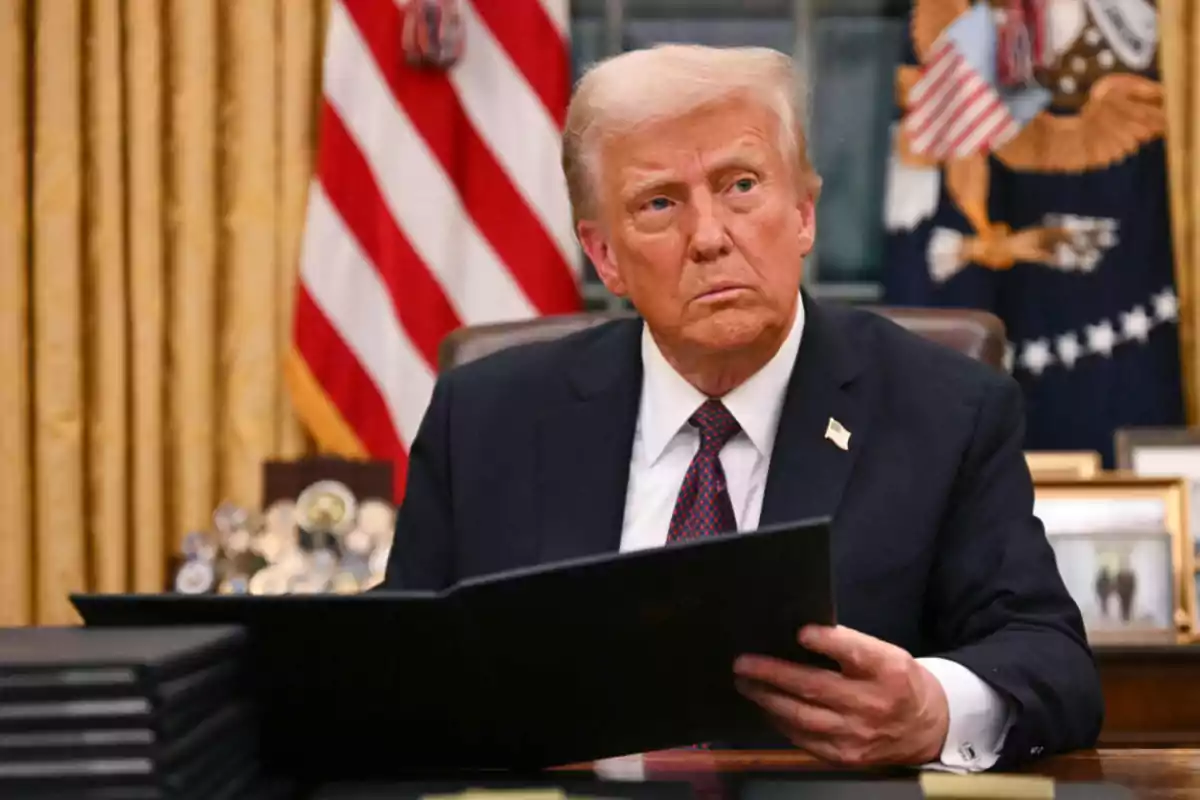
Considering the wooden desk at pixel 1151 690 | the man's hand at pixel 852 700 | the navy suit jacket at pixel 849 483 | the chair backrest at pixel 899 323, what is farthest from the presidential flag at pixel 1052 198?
the man's hand at pixel 852 700

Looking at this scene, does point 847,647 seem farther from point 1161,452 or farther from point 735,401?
point 1161,452

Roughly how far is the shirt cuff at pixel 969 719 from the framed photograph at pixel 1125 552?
1291 millimetres

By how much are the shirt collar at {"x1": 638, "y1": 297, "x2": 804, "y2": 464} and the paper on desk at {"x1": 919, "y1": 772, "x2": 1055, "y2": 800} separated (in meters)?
0.81

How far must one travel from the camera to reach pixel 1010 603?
158 centimetres

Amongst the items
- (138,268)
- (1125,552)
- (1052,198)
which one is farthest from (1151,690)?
(138,268)

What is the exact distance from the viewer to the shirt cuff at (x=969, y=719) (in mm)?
1343

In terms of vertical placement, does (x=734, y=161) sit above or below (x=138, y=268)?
below

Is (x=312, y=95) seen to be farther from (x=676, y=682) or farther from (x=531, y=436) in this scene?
(x=676, y=682)

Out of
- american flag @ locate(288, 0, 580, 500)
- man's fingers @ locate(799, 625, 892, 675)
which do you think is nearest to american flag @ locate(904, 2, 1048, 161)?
american flag @ locate(288, 0, 580, 500)

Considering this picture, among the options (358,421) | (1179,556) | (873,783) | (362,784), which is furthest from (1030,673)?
(358,421)

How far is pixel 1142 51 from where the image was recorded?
10.3ft

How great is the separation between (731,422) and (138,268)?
1864 millimetres

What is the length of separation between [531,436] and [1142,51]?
1919 mm

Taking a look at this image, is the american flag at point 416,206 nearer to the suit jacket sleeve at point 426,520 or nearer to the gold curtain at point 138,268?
the gold curtain at point 138,268
